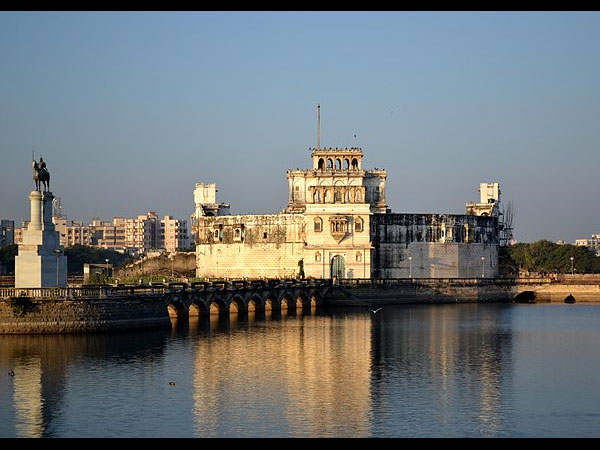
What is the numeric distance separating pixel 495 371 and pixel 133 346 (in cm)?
1867

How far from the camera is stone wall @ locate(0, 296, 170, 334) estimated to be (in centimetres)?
5584

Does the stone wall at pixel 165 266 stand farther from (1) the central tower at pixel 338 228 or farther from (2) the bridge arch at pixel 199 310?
(2) the bridge arch at pixel 199 310

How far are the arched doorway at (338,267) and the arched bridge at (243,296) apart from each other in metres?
5.90

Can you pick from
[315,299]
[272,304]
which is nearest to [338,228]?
[315,299]

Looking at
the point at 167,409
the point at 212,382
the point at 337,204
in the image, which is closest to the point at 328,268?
the point at 337,204

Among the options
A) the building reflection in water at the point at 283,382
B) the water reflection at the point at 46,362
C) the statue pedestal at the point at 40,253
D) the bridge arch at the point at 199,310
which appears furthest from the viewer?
the bridge arch at the point at 199,310

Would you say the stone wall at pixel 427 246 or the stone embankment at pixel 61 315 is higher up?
the stone wall at pixel 427 246

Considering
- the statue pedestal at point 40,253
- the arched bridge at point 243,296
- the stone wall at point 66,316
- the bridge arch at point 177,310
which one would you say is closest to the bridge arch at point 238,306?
the arched bridge at point 243,296

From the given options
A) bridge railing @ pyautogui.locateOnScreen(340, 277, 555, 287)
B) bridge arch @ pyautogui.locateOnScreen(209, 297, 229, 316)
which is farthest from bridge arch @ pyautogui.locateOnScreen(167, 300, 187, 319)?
bridge railing @ pyautogui.locateOnScreen(340, 277, 555, 287)

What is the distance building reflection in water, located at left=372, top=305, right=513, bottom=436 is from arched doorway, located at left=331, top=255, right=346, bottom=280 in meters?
21.7

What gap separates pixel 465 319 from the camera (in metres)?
78.8

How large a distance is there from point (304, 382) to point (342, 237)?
5872 cm

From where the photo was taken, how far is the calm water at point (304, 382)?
3334 centimetres
